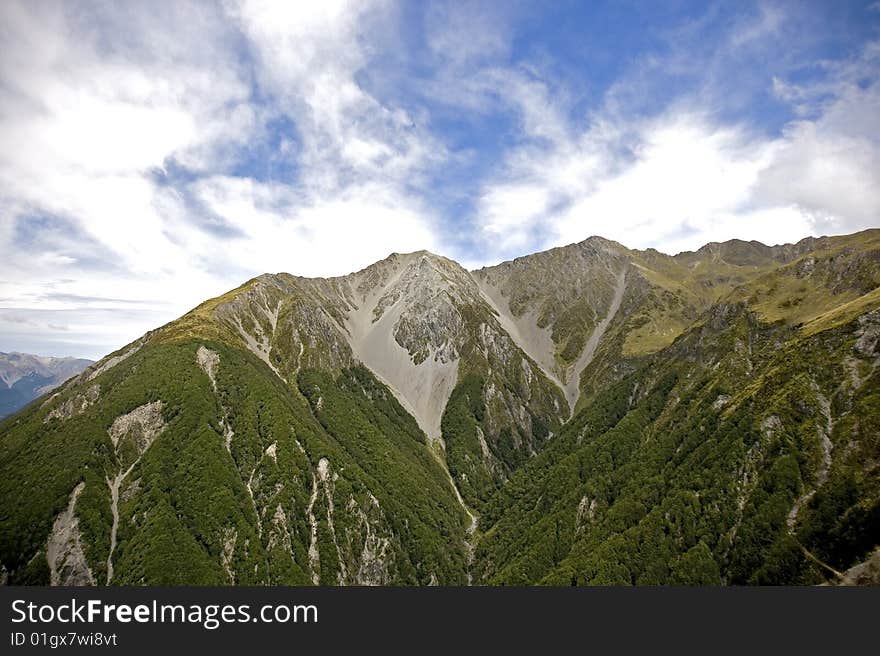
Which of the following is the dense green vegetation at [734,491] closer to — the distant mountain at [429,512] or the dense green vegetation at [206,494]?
the distant mountain at [429,512]

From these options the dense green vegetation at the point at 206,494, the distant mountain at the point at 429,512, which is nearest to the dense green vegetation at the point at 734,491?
the distant mountain at the point at 429,512

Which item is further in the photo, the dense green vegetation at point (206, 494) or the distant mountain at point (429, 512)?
the dense green vegetation at point (206, 494)

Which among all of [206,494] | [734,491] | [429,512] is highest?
[206,494]

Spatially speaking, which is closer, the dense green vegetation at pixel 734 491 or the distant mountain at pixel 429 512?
the dense green vegetation at pixel 734 491

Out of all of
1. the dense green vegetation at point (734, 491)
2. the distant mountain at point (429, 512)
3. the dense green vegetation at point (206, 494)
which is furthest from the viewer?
the dense green vegetation at point (206, 494)

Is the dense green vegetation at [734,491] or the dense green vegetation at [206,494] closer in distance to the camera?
the dense green vegetation at [734,491]

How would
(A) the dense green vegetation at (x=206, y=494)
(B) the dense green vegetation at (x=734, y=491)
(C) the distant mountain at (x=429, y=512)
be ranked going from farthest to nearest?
(A) the dense green vegetation at (x=206, y=494)
(C) the distant mountain at (x=429, y=512)
(B) the dense green vegetation at (x=734, y=491)

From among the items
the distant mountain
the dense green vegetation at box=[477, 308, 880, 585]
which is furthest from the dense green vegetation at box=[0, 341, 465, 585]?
the dense green vegetation at box=[477, 308, 880, 585]

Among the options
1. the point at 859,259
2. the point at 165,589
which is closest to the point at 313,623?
the point at 165,589

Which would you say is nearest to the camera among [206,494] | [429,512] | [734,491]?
[734,491]

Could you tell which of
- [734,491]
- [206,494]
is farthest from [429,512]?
[734,491]

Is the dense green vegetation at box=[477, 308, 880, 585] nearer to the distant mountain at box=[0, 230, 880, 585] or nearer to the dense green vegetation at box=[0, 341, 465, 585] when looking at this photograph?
the distant mountain at box=[0, 230, 880, 585]

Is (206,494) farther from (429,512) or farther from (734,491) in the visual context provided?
(734,491)

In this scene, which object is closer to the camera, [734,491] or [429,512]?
[734,491]
